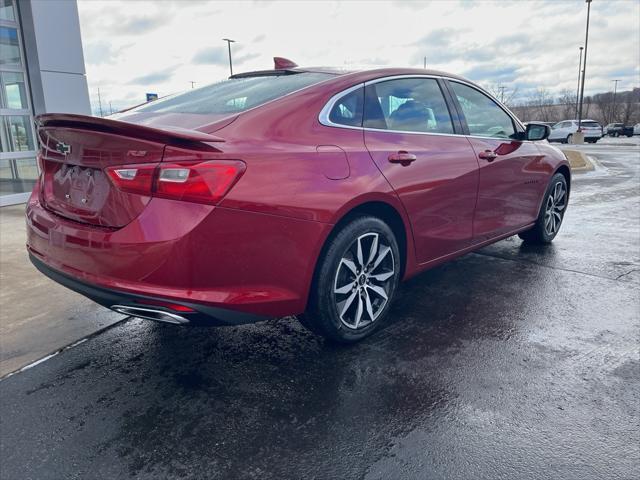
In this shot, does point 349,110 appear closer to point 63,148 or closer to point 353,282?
point 353,282

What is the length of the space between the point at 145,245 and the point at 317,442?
1.15 meters

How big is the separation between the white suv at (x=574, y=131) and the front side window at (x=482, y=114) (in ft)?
116

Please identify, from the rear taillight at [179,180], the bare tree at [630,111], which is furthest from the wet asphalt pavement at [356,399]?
the bare tree at [630,111]

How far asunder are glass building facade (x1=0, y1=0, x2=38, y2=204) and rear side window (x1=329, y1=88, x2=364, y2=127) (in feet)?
25.6

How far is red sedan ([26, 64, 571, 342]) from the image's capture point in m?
2.22

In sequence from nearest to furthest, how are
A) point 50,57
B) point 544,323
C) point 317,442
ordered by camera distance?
point 317,442 → point 544,323 → point 50,57

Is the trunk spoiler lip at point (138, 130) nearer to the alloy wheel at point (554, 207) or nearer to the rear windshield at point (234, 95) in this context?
the rear windshield at point (234, 95)

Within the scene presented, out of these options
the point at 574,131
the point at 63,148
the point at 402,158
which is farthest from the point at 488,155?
the point at 574,131

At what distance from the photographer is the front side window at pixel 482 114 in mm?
3941

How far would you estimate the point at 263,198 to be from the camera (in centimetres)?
236

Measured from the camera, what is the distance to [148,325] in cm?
345

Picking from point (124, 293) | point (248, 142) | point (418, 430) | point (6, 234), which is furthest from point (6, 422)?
point (6, 234)

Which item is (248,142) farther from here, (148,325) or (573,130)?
(573,130)

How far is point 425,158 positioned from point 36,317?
2975 millimetres
